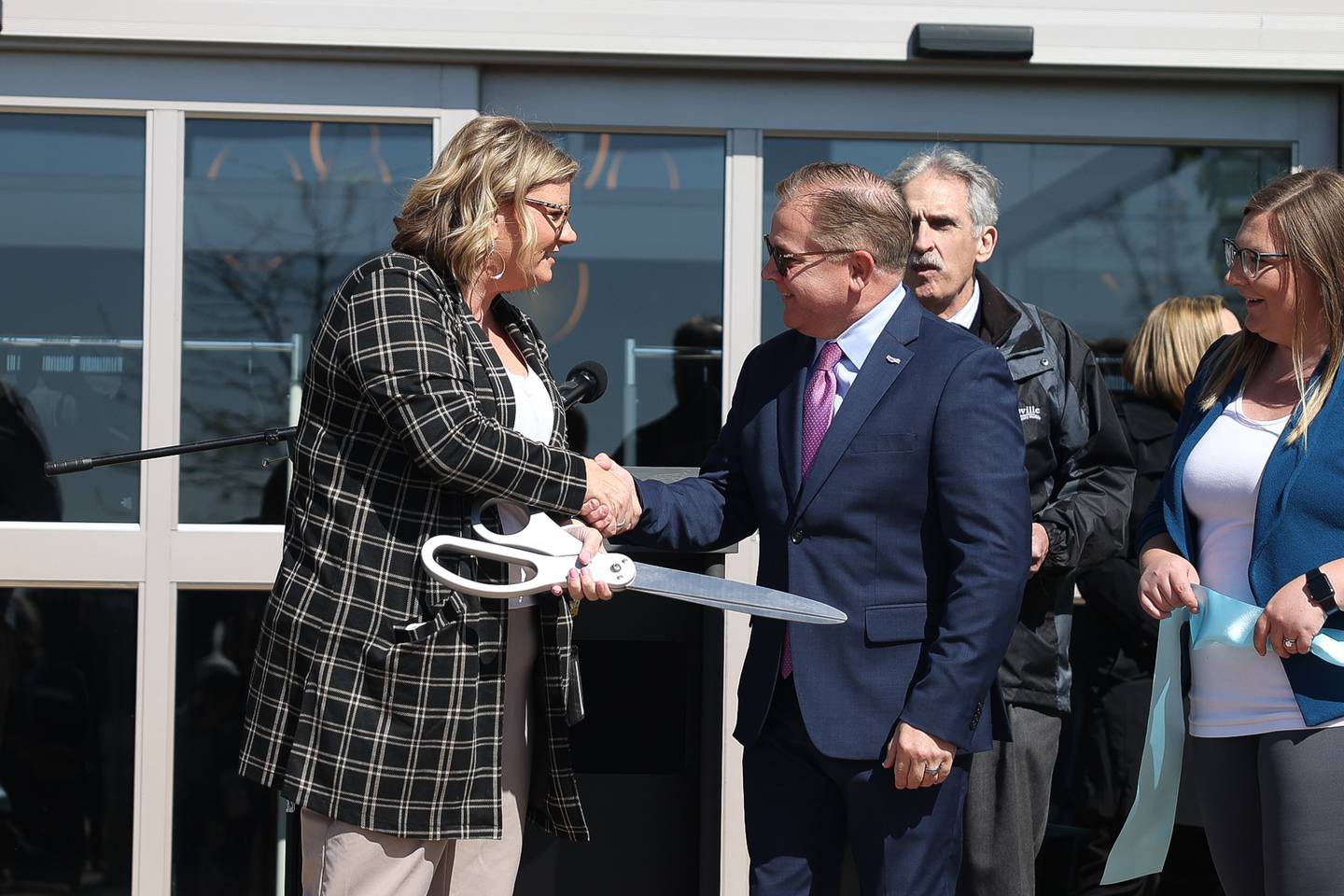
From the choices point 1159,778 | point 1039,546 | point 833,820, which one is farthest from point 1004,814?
point 833,820

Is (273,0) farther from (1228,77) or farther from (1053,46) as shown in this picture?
(1228,77)

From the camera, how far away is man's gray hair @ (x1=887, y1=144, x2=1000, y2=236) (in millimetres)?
2984

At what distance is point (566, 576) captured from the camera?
7.11 feet

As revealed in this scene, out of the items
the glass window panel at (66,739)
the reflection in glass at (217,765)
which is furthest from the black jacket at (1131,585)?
the glass window panel at (66,739)

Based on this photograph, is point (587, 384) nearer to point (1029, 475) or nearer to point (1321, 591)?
point (1029, 475)

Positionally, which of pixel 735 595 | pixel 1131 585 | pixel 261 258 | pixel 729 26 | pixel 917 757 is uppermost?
pixel 729 26

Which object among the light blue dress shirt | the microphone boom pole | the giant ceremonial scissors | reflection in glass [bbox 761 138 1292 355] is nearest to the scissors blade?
the giant ceremonial scissors

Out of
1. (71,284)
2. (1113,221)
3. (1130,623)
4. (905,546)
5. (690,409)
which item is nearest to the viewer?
(905,546)

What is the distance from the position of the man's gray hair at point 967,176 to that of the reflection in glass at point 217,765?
6.50 feet

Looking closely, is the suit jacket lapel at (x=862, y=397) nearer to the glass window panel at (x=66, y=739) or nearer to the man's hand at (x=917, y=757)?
the man's hand at (x=917, y=757)

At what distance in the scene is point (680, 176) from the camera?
3.87 meters

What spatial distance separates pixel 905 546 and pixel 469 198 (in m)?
0.92

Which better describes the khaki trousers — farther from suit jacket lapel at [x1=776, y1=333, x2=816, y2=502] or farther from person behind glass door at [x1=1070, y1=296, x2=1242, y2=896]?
person behind glass door at [x1=1070, y1=296, x2=1242, y2=896]

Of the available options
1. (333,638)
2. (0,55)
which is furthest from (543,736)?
(0,55)
